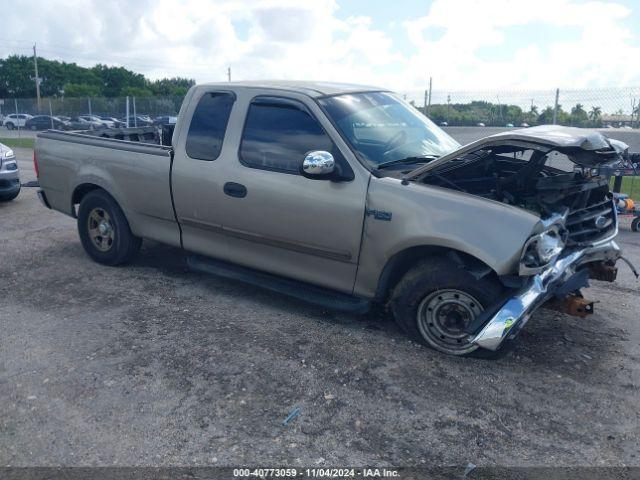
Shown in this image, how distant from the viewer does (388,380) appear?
12.4ft

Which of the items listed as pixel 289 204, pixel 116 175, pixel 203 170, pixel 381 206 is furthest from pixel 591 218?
pixel 116 175

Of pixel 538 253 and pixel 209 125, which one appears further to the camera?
pixel 209 125

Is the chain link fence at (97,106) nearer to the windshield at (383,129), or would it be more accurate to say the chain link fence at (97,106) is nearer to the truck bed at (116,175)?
the truck bed at (116,175)

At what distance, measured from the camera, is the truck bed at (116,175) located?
5.36m

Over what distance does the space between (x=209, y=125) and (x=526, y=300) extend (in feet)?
9.98

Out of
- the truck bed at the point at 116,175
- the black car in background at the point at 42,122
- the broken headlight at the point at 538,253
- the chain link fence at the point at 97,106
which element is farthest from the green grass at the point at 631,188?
the black car in background at the point at 42,122

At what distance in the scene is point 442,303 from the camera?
405 centimetres

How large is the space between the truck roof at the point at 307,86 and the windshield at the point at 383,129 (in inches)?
3.5

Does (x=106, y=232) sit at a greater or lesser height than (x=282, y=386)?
greater

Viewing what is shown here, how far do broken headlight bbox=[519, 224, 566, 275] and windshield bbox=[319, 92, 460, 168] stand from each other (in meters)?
1.28

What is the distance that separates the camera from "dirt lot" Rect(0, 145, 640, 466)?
3.09m

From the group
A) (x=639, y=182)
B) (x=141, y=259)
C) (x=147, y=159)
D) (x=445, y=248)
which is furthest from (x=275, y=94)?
(x=639, y=182)

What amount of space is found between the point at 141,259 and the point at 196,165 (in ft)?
6.21

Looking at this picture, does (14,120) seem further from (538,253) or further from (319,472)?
(319,472)
